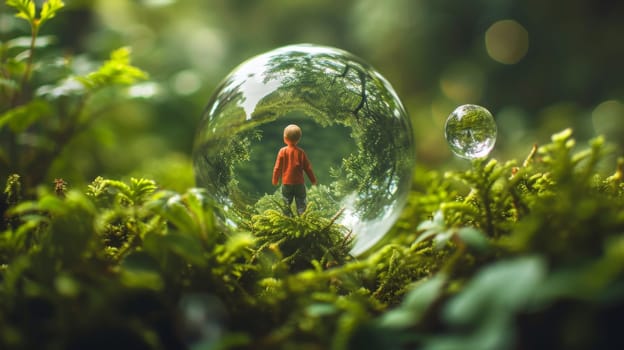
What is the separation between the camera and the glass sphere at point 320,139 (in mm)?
1295

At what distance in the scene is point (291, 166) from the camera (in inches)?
51.2

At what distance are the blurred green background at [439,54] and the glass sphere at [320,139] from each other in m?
2.89

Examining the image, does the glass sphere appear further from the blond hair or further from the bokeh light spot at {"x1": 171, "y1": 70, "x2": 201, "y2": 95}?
the bokeh light spot at {"x1": 171, "y1": 70, "x2": 201, "y2": 95}

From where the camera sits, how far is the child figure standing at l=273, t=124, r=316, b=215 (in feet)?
4.24

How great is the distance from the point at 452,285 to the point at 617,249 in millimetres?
295

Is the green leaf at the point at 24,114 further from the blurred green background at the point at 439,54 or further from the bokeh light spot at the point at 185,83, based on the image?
the blurred green background at the point at 439,54

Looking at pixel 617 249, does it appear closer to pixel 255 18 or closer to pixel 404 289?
pixel 404 289

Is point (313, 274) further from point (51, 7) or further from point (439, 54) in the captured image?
point (439, 54)

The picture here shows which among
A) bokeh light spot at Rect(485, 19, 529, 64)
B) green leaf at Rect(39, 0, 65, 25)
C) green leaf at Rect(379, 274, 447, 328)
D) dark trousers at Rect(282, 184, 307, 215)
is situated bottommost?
green leaf at Rect(379, 274, 447, 328)

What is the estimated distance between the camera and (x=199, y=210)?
1.08 m

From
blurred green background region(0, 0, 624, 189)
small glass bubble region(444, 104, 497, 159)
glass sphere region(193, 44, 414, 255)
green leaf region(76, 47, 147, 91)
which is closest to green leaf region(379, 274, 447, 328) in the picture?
glass sphere region(193, 44, 414, 255)

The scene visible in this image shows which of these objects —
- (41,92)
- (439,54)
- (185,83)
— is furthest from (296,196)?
(439,54)

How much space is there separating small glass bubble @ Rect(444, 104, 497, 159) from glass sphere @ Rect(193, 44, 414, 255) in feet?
0.57

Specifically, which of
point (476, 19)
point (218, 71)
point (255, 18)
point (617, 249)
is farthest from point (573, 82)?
point (617, 249)
